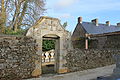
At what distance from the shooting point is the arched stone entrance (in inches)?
246

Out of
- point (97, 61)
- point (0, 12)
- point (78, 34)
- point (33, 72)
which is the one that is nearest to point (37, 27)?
point (33, 72)

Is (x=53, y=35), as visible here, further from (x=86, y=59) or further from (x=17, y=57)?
(x=86, y=59)

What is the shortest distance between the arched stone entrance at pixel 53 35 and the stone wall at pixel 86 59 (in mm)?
447

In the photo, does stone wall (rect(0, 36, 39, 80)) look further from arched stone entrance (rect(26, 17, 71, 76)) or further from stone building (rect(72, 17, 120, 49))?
stone building (rect(72, 17, 120, 49))

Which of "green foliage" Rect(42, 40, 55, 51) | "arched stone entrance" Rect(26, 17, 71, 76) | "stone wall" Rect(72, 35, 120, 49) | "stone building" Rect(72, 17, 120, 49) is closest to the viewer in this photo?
"arched stone entrance" Rect(26, 17, 71, 76)

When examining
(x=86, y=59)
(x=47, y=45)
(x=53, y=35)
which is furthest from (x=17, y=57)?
(x=47, y=45)

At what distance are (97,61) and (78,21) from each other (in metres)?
14.7

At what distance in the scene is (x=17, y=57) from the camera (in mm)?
5723

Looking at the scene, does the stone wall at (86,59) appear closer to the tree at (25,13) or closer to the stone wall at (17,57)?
the stone wall at (17,57)

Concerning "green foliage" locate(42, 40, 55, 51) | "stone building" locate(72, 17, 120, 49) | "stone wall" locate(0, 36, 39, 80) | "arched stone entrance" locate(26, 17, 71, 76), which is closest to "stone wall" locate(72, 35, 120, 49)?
"stone building" locate(72, 17, 120, 49)

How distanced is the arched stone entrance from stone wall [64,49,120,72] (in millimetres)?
447

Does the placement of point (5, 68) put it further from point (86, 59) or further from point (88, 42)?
point (88, 42)

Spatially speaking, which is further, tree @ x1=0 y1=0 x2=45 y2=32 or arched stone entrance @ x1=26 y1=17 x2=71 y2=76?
tree @ x1=0 y1=0 x2=45 y2=32

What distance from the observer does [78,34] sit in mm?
23062
